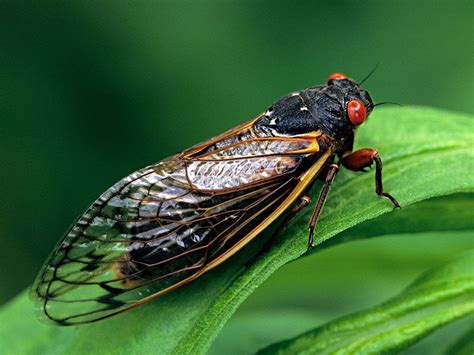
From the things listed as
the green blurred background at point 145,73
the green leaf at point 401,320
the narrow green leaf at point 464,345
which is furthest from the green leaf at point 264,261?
the green blurred background at point 145,73

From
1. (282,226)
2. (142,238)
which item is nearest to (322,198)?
(282,226)

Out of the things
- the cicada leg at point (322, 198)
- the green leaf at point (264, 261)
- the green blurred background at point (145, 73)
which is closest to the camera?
the green leaf at point (264, 261)

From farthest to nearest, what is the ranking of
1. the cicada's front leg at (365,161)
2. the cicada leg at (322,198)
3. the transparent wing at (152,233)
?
the transparent wing at (152,233) → the cicada's front leg at (365,161) → the cicada leg at (322,198)

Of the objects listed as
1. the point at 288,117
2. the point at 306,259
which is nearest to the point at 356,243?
the point at 306,259

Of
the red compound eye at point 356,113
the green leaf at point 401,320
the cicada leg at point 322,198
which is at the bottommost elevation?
the green leaf at point 401,320

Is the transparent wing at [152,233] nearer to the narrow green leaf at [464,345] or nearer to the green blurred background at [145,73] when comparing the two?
the narrow green leaf at [464,345]

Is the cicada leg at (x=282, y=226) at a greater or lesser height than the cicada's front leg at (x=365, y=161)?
lesser

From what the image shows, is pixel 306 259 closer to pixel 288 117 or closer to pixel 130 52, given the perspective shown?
pixel 288 117
